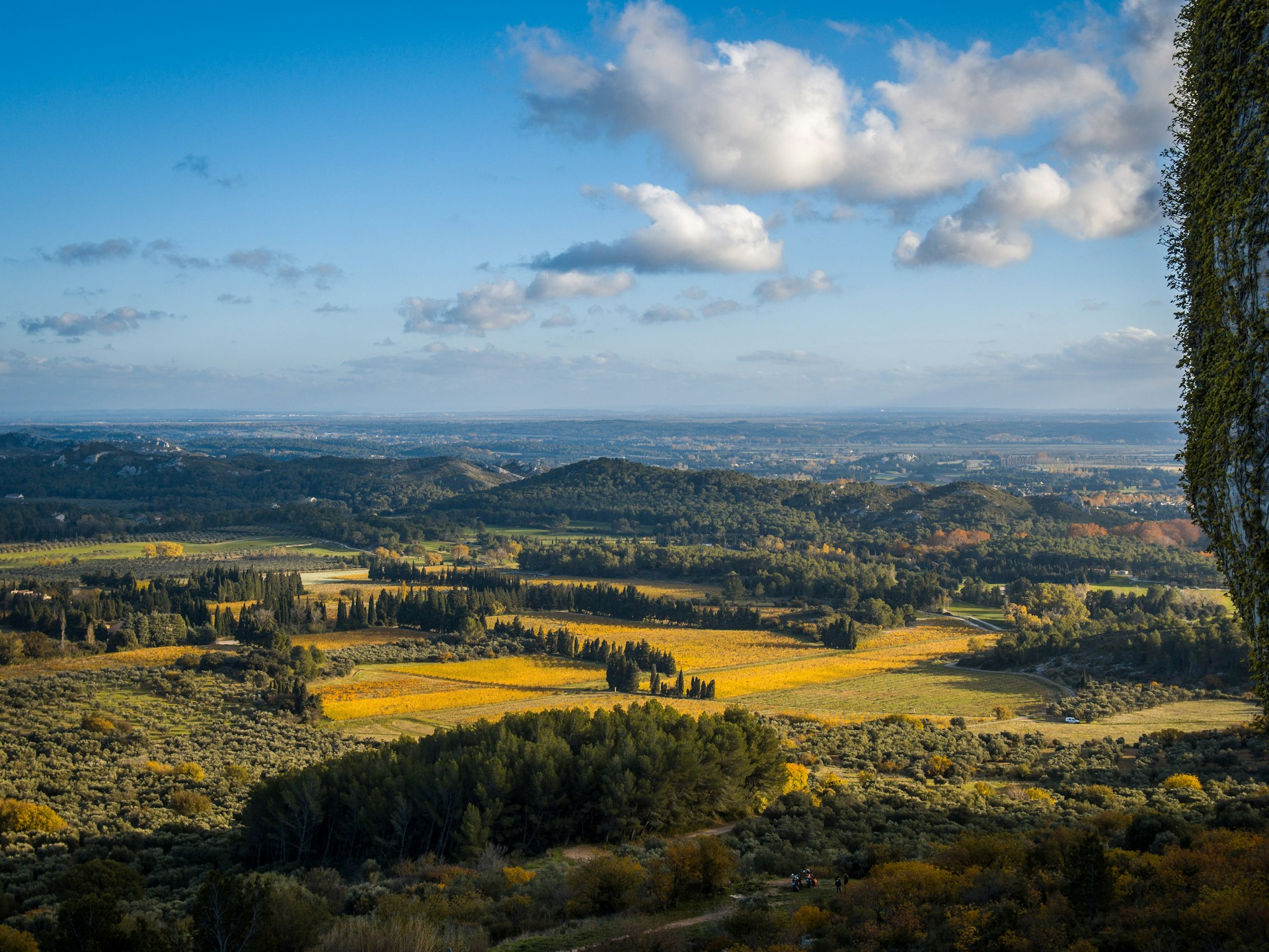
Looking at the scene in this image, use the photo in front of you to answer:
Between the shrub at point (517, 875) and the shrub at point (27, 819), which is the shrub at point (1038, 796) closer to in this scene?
the shrub at point (517, 875)

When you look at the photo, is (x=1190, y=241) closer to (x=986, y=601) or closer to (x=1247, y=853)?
(x=1247, y=853)

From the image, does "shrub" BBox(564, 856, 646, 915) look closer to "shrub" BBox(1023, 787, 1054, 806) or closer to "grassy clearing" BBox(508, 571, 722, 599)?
"shrub" BBox(1023, 787, 1054, 806)

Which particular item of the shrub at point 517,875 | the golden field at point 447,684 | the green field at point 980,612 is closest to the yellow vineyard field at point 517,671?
the golden field at point 447,684

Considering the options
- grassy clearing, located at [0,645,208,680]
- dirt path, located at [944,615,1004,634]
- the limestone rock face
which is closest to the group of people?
the limestone rock face

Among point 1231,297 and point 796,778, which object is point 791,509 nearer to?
point 796,778

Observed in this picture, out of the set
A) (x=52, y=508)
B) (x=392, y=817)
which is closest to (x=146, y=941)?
(x=392, y=817)

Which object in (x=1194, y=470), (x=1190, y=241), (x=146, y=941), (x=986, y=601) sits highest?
(x=1190, y=241)
